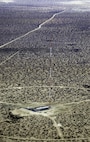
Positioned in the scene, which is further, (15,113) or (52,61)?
(52,61)

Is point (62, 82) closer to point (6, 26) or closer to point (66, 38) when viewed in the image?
point (66, 38)

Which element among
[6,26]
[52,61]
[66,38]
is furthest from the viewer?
[6,26]

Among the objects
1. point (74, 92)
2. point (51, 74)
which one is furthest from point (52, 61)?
point (74, 92)

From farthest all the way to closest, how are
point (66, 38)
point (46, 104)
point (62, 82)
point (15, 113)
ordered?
1. point (66, 38)
2. point (62, 82)
3. point (46, 104)
4. point (15, 113)

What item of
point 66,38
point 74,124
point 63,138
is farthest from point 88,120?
point 66,38

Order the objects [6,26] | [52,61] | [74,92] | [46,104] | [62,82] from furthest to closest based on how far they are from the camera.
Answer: [6,26] < [52,61] < [62,82] < [74,92] < [46,104]

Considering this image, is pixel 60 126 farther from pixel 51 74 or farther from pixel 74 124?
pixel 51 74
